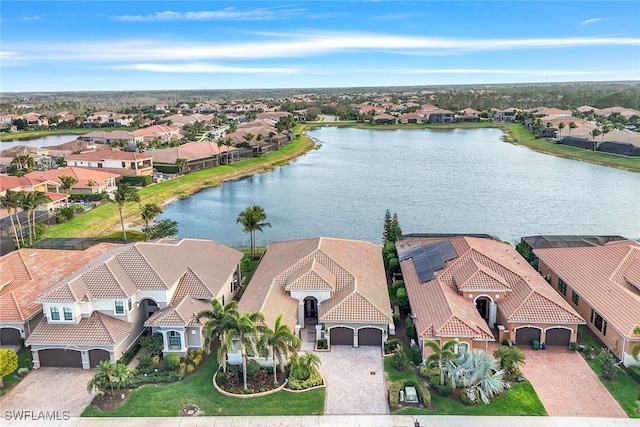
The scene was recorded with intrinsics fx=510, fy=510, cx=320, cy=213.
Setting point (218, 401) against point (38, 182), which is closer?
point (218, 401)

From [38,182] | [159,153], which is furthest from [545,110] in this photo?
[38,182]

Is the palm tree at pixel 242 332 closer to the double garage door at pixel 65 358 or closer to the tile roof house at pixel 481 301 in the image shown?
the double garage door at pixel 65 358

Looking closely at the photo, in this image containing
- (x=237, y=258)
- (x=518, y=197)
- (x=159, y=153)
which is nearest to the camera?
(x=237, y=258)

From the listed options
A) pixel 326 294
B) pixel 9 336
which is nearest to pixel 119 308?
pixel 9 336

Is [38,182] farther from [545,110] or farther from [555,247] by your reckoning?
[545,110]

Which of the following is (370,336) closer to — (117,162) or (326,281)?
(326,281)

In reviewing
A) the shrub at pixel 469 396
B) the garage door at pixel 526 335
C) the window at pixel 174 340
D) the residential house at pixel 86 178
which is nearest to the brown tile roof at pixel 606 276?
the garage door at pixel 526 335
